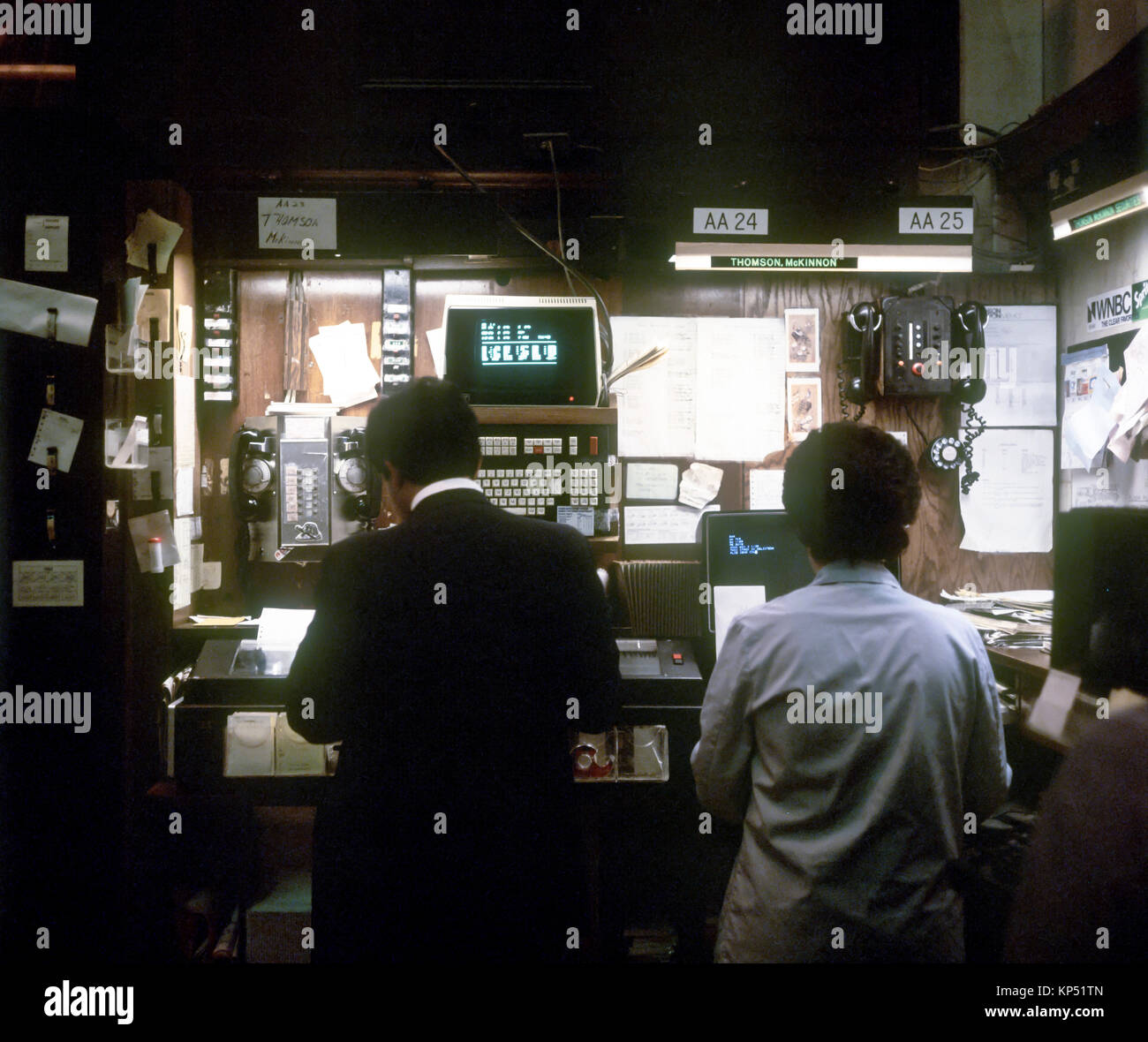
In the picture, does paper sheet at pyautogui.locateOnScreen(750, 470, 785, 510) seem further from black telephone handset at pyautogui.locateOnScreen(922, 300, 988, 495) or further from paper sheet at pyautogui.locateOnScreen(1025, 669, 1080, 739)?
paper sheet at pyautogui.locateOnScreen(1025, 669, 1080, 739)

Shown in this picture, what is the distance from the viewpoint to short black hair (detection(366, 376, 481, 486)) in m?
1.52

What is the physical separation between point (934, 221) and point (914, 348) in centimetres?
71

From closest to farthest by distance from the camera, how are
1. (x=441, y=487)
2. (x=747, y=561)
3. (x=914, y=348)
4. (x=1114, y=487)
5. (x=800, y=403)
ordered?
(x=441, y=487) → (x=747, y=561) → (x=1114, y=487) → (x=914, y=348) → (x=800, y=403)

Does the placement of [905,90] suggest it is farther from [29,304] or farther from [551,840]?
[29,304]

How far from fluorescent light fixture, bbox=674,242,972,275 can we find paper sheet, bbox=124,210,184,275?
1675 millimetres

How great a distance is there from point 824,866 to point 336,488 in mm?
2042

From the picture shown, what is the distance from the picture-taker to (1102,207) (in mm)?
2578

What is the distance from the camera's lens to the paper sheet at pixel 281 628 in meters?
2.47

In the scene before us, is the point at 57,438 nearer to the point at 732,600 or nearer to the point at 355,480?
the point at 355,480

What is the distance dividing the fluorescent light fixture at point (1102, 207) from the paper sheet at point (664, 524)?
5.29 feet

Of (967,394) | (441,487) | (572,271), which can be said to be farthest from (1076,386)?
(441,487)

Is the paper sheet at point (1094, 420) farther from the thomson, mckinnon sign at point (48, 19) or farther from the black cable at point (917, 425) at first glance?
the thomson, mckinnon sign at point (48, 19)

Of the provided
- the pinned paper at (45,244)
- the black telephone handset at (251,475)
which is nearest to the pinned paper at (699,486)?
the black telephone handset at (251,475)

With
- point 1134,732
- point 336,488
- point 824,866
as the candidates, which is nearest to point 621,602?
point 336,488
